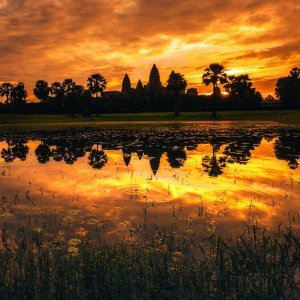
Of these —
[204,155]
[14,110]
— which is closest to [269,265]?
[204,155]

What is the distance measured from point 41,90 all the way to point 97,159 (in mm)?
116849

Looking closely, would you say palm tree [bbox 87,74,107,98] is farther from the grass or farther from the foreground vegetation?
the foreground vegetation

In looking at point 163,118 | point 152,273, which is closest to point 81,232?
point 152,273

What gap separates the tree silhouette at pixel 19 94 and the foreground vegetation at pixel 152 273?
13033 cm

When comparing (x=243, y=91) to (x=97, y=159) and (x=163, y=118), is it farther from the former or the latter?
(x=97, y=159)

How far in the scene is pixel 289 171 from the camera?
14.6m

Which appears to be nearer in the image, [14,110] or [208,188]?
[208,188]

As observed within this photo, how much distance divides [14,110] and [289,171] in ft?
364

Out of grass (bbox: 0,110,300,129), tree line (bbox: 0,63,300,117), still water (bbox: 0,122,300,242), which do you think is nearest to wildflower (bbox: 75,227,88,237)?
still water (bbox: 0,122,300,242)

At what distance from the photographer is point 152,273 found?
17.9ft

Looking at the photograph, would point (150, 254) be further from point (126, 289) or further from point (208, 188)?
point (208, 188)

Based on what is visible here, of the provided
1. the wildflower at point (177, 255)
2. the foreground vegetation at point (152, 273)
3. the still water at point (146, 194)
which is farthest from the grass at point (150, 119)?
the wildflower at point (177, 255)

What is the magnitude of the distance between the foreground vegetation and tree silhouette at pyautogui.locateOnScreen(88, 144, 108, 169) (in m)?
10.6

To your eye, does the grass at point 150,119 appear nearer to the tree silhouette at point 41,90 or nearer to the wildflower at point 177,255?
the tree silhouette at point 41,90
